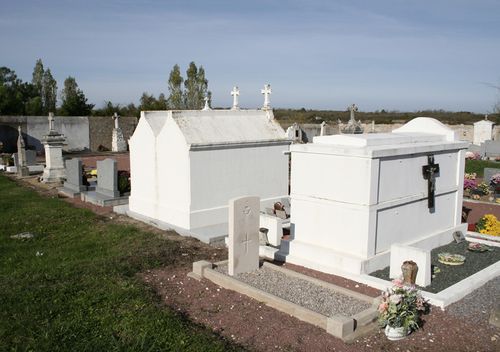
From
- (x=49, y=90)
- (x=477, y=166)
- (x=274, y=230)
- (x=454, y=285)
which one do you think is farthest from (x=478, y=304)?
(x=49, y=90)

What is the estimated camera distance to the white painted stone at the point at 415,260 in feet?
24.3

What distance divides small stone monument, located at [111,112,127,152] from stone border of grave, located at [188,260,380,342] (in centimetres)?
2711

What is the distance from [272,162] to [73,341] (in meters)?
8.20

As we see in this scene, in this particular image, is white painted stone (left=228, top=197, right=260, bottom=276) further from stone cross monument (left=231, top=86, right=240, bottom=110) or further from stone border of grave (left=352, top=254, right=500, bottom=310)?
stone cross monument (left=231, top=86, right=240, bottom=110)

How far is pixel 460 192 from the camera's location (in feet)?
34.5

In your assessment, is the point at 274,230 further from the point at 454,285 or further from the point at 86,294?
the point at 86,294

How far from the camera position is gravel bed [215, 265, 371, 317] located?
21.6 feet

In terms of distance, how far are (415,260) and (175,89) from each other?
3397 cm

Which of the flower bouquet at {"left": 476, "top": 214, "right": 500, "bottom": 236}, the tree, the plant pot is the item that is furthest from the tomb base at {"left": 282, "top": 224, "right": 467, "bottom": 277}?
the tree

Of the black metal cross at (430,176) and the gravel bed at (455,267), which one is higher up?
the black metal cross at (430,176)

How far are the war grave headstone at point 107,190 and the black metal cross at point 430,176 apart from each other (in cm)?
952

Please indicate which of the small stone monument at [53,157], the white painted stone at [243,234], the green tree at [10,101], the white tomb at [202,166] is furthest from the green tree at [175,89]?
the white painted stone at [243,234]

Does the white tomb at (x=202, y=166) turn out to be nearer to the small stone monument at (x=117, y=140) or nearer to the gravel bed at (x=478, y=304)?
the gravel bed at (x=478, y=304)

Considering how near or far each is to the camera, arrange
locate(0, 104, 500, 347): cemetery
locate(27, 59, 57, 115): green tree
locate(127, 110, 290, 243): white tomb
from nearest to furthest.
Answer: locate(0, 104, 500, 347): cemetery
locate(127, 110, 290, 243): white tomb
locate(27, 59, 57, 115): green tree
